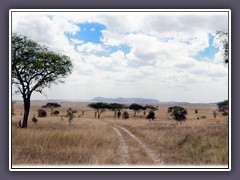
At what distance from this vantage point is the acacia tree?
11695 millimetres

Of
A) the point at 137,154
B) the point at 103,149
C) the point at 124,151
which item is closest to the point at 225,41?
the point at 137,154

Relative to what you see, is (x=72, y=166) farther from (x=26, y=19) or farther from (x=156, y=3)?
(x=156, y=3)

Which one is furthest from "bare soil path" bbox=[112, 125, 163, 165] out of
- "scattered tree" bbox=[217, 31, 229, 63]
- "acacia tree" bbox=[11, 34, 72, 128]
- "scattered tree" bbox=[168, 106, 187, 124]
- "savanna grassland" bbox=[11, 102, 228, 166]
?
"scattered tree" bbox=[168, 106, 187, 124]

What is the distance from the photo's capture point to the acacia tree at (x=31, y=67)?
11.7 m

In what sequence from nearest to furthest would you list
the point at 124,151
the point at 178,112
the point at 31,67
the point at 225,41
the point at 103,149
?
1. the point at 225,41
2. the point at 103,149
3. the point at 124,151
4. the point at 31,67
5. the point at 178,112

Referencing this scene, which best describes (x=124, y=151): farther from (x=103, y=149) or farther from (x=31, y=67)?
(x=31, y=67)

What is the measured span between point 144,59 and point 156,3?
1.59m

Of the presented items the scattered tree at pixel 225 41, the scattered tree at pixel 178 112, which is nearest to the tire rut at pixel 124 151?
the scattered tree at pixel 225 41

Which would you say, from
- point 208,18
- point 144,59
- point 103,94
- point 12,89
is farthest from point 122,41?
point 12,89

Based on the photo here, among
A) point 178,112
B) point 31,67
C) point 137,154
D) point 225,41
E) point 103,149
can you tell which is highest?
point 225,41

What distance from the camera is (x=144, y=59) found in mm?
11219

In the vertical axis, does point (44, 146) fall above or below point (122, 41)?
below

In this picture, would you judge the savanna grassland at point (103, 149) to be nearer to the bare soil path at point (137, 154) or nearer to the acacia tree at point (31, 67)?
the bare soil path at point (137, 154)

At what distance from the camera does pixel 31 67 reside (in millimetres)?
14562
